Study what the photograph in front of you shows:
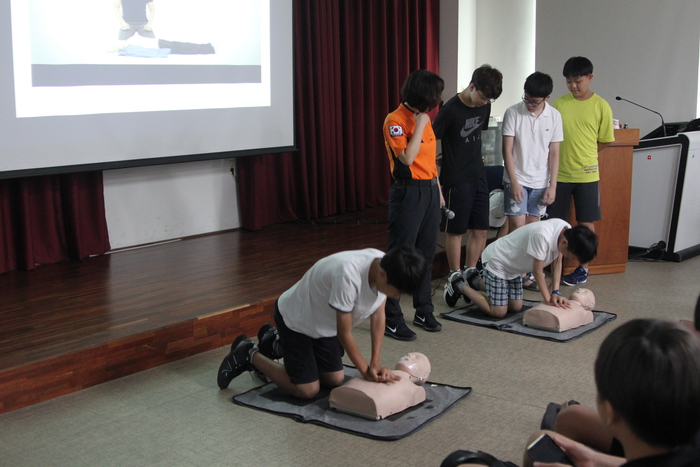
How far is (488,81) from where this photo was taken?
11.0 feet

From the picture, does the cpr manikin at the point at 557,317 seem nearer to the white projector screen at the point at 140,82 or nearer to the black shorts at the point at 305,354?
the black shorts at the point at 305,354

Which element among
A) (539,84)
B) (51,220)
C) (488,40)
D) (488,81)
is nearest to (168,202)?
(51,220)

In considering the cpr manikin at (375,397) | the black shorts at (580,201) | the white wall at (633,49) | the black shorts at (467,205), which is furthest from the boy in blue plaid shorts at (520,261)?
the white wall at (633,49)

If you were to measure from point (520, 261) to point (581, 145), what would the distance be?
104 cm

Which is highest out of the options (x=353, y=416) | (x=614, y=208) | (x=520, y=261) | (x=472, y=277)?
(x=614, y=208)

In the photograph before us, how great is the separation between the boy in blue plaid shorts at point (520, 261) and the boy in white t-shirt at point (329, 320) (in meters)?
1.07

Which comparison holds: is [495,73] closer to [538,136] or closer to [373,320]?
[538,136]

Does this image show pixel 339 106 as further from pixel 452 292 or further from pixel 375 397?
pixel 375 397

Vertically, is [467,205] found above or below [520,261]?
above

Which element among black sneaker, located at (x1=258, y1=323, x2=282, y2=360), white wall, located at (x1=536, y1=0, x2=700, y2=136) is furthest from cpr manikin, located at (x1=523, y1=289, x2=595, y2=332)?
white wall, located at (x1=536, y1=0, x2=700, y2=136)

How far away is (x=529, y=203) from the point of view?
13.2 feet

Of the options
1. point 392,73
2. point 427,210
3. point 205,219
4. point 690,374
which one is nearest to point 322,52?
point 392,73

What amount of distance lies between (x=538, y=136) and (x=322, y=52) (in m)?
2.18

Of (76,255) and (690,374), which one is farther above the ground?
(690,374)
